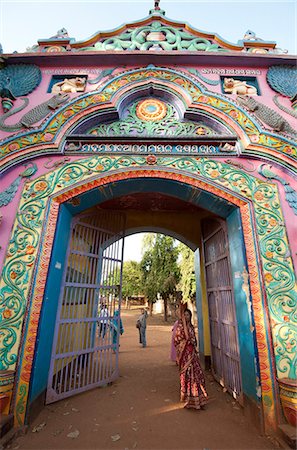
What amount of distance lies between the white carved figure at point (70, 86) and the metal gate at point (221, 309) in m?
3.91

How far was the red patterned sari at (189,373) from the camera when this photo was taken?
11.0 feet

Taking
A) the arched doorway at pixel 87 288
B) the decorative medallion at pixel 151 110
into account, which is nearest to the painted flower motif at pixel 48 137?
the arched doorway at pixel 87 288

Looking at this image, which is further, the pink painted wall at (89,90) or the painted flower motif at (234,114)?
the painted flower motif at (234,114)

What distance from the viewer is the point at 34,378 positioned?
2807mm

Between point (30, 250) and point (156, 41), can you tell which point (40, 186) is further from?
point (156, 41)

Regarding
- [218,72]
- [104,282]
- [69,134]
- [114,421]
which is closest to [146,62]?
[218,72]

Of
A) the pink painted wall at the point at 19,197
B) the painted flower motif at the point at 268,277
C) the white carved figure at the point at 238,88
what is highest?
the white carved figure at the point at 238,88

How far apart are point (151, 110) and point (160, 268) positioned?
12550 mm

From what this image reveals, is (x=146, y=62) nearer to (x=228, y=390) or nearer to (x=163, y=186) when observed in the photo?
(x=163, y=186)

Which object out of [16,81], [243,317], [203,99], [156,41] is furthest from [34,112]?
[243,317]

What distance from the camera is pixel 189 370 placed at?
140 inches

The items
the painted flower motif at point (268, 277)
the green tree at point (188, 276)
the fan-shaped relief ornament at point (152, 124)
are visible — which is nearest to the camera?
the painted flower motif at point (268, 277)

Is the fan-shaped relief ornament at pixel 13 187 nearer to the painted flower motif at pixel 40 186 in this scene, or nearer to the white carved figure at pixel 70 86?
Answer: the painted flower motif at pixel 40 186

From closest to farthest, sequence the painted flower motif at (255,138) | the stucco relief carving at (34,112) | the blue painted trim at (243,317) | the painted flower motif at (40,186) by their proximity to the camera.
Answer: the blue painted trim at (243,317), the painted flower motif at (40,186), the painted flower motif at (255,138), the stucco relief carving at (34,112)
